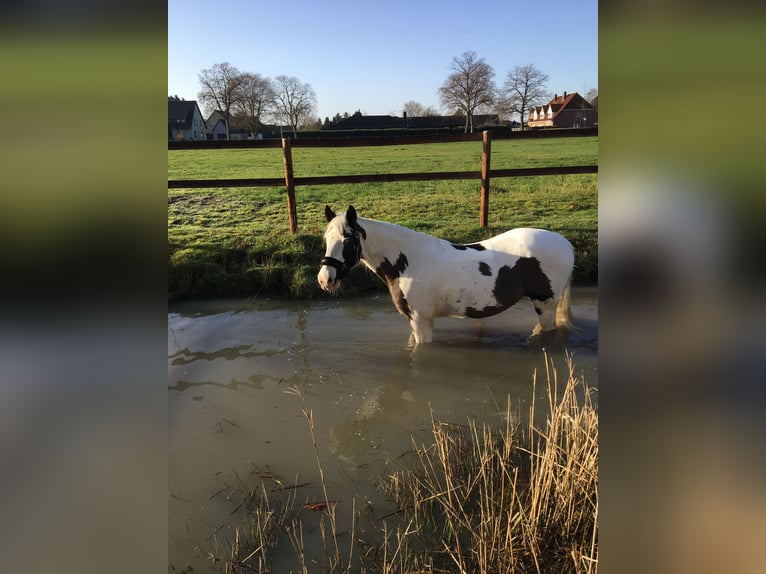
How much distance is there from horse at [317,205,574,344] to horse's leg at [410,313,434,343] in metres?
0.01

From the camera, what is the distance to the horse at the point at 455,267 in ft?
13.5

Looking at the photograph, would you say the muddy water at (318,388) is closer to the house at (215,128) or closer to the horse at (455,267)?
the horse at (455,267)

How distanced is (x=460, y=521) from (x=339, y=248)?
2502mm

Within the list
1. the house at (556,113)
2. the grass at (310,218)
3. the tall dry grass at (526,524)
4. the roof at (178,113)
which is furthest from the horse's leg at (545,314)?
the house at (556,113)

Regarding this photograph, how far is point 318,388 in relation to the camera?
394 centimetres

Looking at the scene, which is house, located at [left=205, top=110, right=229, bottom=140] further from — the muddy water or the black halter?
the black halter

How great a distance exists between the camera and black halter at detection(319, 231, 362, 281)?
3908mm

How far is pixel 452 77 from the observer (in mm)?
28781

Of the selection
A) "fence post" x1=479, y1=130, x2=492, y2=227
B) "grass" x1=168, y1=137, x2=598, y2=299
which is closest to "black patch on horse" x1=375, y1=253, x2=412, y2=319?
"grass" x1=168, y1=137, x2=598, y2=299

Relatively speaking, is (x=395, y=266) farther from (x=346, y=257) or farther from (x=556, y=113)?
(x=556, y=113)
